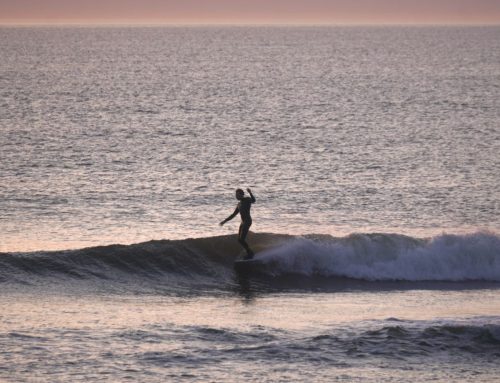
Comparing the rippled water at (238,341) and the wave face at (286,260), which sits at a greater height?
the wave face at (286,260)

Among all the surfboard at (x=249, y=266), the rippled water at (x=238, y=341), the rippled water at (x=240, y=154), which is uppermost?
the rippled water at (x=240, y=154)

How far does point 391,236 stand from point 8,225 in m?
12.0

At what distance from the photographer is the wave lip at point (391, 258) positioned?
26422 millimetres

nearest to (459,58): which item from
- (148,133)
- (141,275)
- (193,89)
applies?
(193,89)

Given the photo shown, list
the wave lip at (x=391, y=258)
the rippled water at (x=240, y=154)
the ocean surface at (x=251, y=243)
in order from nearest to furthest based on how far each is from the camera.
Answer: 1. the ocean surface at (x=251, y=243)
2. the wave lip at (x=391, y=258)
3. the rippled water at (x=240, y=154)

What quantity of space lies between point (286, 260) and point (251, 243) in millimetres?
1969

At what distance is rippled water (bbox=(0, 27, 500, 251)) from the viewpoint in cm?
→ 3325

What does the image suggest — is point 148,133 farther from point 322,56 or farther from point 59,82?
point 322,56

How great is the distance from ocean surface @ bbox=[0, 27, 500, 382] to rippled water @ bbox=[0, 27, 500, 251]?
0.58 ft

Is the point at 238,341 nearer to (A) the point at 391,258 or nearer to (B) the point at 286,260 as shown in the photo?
(B) the point at 286,260

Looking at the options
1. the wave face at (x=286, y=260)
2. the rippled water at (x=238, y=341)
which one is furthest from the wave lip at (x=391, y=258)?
the rippled water at (x=238, y=341)

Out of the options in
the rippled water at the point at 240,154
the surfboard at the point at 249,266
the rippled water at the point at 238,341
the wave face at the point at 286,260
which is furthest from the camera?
the rippled water at the point at 240,154

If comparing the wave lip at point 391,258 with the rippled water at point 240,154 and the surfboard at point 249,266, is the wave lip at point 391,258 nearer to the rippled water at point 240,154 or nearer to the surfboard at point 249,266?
the surfboard at point 249,266

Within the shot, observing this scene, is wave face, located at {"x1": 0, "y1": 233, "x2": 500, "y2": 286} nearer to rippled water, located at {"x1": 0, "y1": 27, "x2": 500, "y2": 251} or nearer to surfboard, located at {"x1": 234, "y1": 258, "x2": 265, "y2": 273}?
surfboard, located at {"x1": 234, "y1": 258, "x2": 265, "y2": 273}
